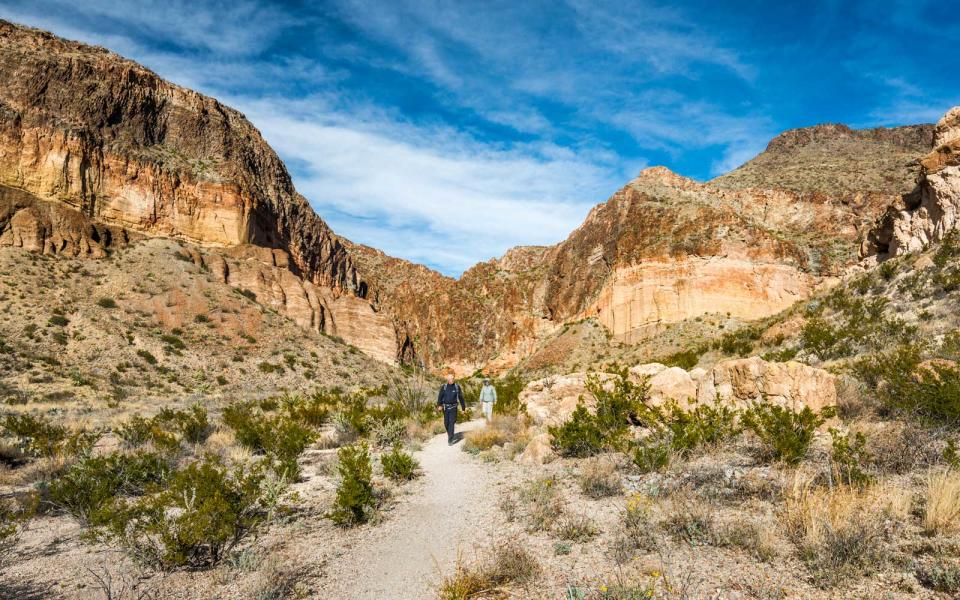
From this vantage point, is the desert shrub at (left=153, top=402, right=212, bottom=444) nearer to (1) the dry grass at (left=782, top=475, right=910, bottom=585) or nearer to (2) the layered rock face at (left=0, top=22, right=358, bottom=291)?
(1) the dry grass at (left=782, top=475, right=910, bottom=585)

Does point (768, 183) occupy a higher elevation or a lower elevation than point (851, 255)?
higher

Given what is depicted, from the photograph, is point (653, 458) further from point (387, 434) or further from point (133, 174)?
point (133, 174)

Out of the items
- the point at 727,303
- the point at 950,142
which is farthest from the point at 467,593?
the point at 727,303

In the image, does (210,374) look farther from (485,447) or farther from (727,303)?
(727,303)

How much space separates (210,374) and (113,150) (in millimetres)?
28292

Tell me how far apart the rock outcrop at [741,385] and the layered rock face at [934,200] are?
778 inches

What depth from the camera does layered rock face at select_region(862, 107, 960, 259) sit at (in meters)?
21.2

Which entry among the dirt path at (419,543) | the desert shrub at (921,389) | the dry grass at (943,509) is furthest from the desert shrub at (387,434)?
the dry grass at (943,509)

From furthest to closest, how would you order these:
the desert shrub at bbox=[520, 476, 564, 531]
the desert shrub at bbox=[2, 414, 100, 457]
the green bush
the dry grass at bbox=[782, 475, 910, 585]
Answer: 1. the green bush
2. the desert shrub at bbox=[2, 414, 100, 457]
3. the desert shrub at bbox=[520, 476, 564, 531]
4. the dry grass at bbox=[782, 475, 910, 585]

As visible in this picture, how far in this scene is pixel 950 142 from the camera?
20.9m

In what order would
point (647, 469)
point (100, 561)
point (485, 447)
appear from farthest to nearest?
1. point (485, 447)
2. point (647, 469)
3. point (100, 561)

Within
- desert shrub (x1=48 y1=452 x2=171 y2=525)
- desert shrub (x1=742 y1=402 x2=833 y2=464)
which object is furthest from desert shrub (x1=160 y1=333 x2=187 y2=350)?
desert shrub (x1=742 y1=402 x2=833 y2=464)

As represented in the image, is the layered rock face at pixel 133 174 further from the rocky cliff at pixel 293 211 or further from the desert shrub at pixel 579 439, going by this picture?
the desert shrub at pixel 579 439

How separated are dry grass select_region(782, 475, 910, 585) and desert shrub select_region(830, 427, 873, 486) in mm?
207
